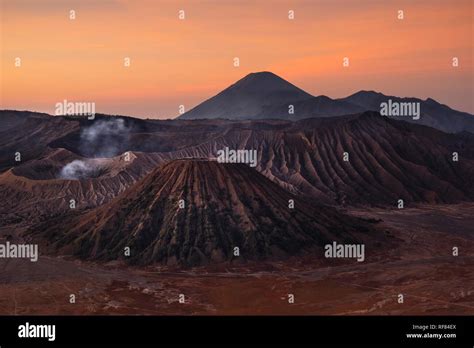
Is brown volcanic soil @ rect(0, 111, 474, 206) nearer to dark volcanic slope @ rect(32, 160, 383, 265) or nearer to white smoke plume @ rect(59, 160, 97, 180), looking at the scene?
white smoke plume @ rect(59, 160, 97, 180)

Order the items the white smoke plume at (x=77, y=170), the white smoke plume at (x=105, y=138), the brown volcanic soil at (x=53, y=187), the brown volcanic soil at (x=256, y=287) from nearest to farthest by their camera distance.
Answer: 1. the brown volcanic soil at (x=256, y=287)
2. the brown volcanic soil at (x=53, y=187)
3. the white smoke plume at (x=77, y=170)
4. the white smoke plume at (x=105, y=138)

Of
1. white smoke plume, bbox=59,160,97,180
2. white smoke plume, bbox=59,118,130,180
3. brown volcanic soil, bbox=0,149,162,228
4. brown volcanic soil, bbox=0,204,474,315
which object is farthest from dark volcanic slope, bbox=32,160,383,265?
white smoke plume, bbox=59,118,130,180

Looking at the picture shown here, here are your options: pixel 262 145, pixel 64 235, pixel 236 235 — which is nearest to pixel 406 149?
pixel 262 145

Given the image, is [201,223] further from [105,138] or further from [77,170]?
[105,138]

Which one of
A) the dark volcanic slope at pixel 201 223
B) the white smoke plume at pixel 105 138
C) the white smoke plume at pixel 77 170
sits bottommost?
the dark volcanic slope at pixel 201 223

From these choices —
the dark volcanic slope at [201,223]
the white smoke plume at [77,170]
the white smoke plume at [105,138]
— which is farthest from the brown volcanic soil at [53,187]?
the white smoke plume at [105,138]

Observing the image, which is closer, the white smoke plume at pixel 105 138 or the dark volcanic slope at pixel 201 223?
the dark volcanic slope at pixel 201 223

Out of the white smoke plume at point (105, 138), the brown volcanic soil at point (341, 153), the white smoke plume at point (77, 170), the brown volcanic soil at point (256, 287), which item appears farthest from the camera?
the white smoke plume at point (105, 138)

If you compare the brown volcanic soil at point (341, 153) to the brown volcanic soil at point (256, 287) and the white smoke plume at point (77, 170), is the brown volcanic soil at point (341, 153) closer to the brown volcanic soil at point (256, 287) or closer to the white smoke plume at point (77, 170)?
the white smoke plume at point (77, 170)
